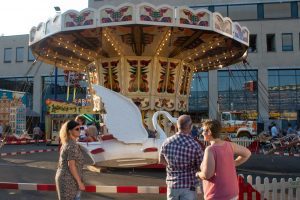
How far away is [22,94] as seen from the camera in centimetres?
3241

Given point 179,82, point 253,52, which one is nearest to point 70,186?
point 179,82

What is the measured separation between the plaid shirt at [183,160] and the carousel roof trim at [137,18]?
9517mm

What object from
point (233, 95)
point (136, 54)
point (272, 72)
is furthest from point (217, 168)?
point (272, 72)

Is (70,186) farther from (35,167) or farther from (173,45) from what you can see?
(173,45)

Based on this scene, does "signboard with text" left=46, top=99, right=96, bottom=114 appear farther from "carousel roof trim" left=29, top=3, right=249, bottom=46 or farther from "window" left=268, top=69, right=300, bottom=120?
"window" left=268, top=69, right=300, bottom=120

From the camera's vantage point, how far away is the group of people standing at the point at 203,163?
14.5 ft

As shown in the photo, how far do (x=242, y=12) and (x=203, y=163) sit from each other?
40532 millimetres

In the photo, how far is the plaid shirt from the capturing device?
4.71 metres

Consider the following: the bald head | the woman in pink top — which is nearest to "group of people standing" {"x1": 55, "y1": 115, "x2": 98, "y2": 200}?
the bald head

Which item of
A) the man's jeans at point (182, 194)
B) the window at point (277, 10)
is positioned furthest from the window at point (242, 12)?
the man's jeans at point (182, 194)

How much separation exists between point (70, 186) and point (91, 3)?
4147 centimetres

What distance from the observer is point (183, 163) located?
471 cm

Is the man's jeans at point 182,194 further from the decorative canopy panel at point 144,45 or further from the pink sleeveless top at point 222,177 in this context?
the decorative canopy panel at point 144,45

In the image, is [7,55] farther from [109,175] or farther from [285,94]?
[109,175]
